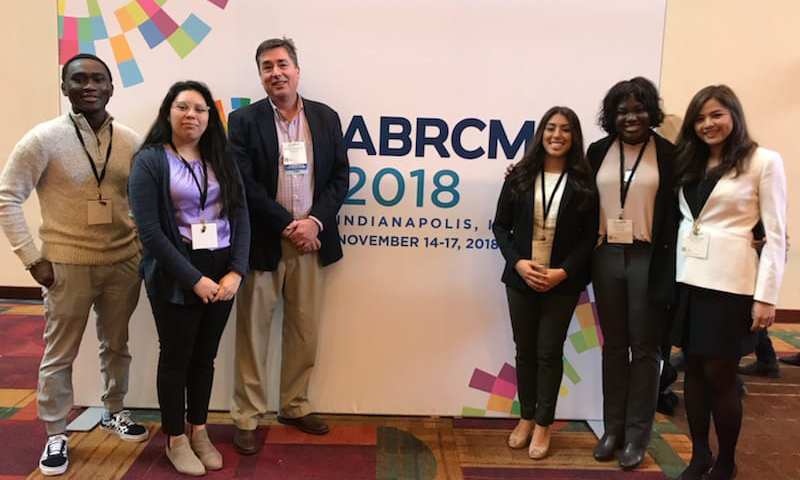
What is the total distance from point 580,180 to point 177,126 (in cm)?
154

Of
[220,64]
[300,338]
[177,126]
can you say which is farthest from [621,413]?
[220,64]

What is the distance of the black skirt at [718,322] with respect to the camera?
199cm

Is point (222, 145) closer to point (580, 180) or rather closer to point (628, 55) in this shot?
point (580, 180)

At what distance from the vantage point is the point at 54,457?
220 cm

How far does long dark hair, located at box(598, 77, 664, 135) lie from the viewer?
84.7 inches

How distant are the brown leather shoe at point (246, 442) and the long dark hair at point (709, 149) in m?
2.02

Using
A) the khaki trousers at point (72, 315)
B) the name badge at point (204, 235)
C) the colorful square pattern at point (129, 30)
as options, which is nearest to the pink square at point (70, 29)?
the colorful square pattern at point (129, 30)

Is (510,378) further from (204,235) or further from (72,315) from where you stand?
(72,315)

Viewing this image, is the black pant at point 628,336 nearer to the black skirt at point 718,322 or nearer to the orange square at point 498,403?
the black skirt at point 718,322

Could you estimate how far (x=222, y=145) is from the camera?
213 cm

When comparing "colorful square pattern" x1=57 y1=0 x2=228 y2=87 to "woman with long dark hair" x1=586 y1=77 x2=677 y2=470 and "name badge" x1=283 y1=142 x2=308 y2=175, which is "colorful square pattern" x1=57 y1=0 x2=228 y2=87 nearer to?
"name badge" x1=283 y1=142 x2=308 y2=175

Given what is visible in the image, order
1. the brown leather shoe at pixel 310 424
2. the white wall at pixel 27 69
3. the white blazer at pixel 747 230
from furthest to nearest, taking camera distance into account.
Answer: the white wall at pixel 27 69 < the brown leather shoe at pixel 310 424 < the white blazer at pixel 747 230

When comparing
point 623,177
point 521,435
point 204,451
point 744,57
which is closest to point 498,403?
point 521,435

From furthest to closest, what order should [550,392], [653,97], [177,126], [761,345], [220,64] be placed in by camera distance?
[761,345], [220,64], [550,392], [653,97], [177,126]
